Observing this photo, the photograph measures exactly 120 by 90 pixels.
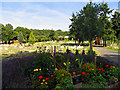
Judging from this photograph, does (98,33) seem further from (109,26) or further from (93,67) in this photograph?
(109,26)

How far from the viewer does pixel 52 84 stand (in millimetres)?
3820

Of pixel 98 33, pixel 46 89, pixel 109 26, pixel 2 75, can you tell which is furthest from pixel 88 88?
pixel 109 26

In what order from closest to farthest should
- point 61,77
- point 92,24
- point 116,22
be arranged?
point 61,77 → point 92,24 → point 116,22

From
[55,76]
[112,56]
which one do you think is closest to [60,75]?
[55,76]

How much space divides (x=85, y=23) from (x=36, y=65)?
31.1ft

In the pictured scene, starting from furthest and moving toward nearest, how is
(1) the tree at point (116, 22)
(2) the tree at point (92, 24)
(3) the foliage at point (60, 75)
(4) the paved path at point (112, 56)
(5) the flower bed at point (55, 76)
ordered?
(1) the tree at point (116, 22) < (2) the tree at point (92, 24) < (4) the paved path at point (112, 56) < (3) the foliage at point (60, 75) < (5) the flower bed at point (55, 76)

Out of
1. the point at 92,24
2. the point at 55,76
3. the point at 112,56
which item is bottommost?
the point at 112,56

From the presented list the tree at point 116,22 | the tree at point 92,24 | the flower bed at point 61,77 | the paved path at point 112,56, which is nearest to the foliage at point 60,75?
the flower bed at point 61,77

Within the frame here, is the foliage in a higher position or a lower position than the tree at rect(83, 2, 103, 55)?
lower

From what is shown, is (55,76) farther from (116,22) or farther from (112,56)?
(116,22)

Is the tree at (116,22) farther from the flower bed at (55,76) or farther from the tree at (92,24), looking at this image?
the flower bed at (55,76)

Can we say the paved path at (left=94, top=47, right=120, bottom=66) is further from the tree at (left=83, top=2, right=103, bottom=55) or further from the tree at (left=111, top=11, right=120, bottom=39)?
the tree at (left=111, top=11, right=120, bottom=39)

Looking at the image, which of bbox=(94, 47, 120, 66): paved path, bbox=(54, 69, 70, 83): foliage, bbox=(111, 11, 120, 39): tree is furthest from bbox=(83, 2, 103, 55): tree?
bbox=(111, 11, 120, 39): tree

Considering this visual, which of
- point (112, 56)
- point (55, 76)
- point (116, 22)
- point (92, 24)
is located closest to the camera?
point (55, 76)
